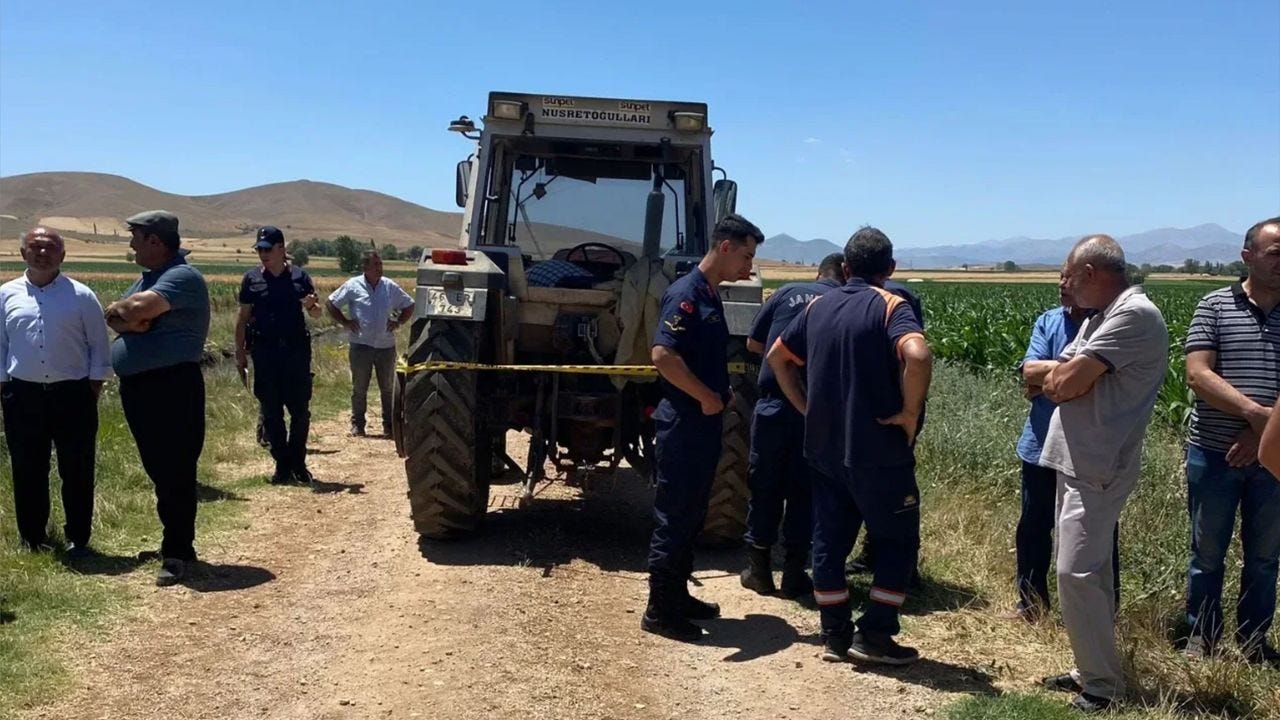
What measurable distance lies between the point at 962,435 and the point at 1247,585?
3523 millimetres

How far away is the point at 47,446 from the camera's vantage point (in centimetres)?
598

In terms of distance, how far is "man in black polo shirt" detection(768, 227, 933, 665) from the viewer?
4.53m

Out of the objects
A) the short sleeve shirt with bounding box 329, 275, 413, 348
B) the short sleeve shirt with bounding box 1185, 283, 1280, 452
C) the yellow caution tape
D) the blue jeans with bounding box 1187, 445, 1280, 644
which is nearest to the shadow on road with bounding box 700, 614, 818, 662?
the yellow caution tape

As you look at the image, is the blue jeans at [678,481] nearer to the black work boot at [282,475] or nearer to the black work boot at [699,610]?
the black work boot at [699,610]

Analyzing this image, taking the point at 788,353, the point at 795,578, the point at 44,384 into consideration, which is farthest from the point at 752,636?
the point at 44,384

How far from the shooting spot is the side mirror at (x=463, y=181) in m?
7.74

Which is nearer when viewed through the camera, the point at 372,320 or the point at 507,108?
the point at 507,108

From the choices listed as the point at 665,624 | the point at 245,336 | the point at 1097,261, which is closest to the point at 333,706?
the point at 665,624

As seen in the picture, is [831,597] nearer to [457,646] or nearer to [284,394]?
[457,646]

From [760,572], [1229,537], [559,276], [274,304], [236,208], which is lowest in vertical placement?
[760,572]

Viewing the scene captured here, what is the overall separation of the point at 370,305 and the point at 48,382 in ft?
15.5

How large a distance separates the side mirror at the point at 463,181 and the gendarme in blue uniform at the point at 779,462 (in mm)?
2780

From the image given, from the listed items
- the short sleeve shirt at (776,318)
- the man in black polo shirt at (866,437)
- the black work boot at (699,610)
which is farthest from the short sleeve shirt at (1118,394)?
the black work boot at (699,610)

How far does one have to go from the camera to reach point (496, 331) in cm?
664
